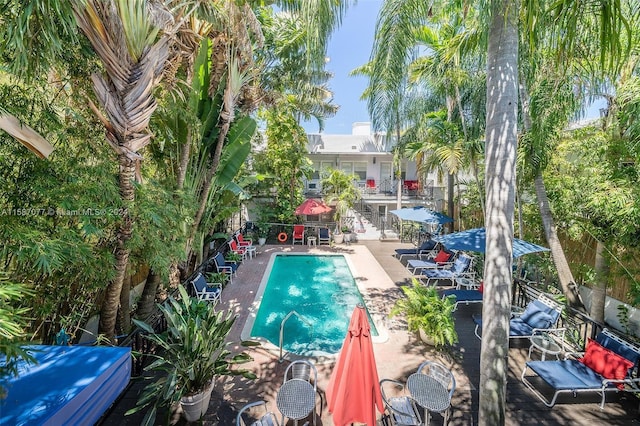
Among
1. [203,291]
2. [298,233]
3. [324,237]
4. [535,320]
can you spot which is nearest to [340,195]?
[324,237]

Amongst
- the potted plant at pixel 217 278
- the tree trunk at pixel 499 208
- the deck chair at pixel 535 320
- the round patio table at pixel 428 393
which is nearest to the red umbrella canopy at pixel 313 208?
the potted plant at pixel 217 278

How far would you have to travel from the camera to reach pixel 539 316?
7047 millimetres

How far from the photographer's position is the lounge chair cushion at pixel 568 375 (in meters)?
4.99

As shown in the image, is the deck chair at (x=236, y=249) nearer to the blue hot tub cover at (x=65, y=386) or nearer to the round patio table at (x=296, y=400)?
the round patio table at (x=296, y=400)

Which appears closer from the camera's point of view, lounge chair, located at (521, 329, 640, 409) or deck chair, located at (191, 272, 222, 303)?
lounge chair, located at (521, 329, 640, 409)

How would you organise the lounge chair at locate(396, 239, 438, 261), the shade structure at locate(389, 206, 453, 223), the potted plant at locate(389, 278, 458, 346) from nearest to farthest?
the potted plant at locate(389, 278, 458, 346) → the shade structure at locate(389, 206, 453, 223) → the lounge chair at locate(396, 239, 438, 261)

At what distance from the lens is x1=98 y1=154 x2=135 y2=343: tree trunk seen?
15.0 feet

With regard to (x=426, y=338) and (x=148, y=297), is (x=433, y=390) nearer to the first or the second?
(x=426, y=338)

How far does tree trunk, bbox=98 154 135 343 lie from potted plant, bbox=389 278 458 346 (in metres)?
6.22

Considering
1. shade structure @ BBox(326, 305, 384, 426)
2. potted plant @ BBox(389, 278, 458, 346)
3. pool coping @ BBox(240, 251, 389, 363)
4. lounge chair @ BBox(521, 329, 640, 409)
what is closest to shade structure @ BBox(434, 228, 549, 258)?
potted plant @ BBox(389, 278, 458, 346)

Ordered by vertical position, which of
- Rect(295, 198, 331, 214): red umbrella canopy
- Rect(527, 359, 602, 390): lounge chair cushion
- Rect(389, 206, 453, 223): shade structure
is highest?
Rect(295, 198, 331, 214): red umbrella canopy

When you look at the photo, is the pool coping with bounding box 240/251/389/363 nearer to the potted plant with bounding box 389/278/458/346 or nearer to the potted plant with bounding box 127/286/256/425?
the potted plant with bounding box 389/278/458/346

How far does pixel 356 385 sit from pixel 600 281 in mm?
7843

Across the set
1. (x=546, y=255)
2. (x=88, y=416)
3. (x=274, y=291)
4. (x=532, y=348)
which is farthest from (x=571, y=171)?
(x=88, y=416)
